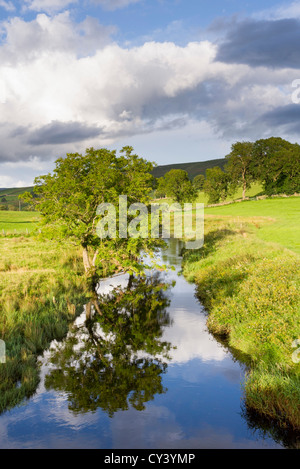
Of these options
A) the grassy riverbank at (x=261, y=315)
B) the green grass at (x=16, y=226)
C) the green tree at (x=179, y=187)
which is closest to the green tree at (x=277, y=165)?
the green tree at (x=179, y=187)

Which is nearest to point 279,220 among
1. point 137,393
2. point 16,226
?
point 137,393

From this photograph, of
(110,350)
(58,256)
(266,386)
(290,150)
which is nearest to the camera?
(266,386)

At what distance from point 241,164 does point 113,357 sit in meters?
96.2

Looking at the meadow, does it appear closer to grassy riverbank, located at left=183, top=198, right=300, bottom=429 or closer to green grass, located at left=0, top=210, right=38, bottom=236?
grassy riverbank, located at left=183, top=198, right=300, bottom=429

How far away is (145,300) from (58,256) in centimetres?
1413

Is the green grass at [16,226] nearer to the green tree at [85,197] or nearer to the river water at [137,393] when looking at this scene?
the green tree at [85,197]

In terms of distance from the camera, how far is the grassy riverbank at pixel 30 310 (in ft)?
39.4

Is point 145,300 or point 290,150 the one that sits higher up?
point 290,150

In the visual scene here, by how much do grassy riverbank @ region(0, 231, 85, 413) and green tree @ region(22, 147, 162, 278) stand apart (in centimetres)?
345

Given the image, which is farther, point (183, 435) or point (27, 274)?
point (27, 274)

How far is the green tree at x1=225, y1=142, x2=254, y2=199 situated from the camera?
101 m
